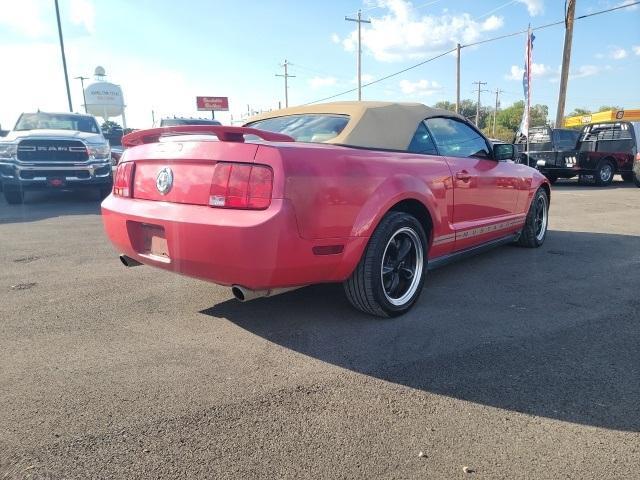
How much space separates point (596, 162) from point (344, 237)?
14591 mm

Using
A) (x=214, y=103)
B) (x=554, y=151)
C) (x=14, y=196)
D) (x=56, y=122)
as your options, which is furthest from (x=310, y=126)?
(x=214, y=103)

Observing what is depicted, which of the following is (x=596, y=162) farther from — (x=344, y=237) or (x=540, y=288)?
(x=344, y=237)

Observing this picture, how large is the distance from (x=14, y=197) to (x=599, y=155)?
15854 millimetres

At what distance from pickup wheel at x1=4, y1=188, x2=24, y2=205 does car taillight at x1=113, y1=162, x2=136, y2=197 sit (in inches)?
302

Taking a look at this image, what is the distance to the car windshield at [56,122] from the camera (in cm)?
1015

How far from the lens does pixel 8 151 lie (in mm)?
9039

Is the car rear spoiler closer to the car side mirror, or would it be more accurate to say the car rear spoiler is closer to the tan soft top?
the tan soft top

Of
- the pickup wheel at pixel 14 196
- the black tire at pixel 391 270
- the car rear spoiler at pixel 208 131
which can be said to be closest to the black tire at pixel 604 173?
the black tire at pixel 391 270

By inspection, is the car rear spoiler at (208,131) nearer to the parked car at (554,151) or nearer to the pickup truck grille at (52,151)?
the pickup truck grille at (52,151)

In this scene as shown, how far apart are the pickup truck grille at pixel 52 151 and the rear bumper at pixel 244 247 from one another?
7.40 meters

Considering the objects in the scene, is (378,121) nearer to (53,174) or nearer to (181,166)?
(181,166)

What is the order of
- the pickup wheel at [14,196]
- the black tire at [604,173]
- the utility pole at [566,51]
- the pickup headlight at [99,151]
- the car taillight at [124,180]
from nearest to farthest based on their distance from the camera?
the car taillight at [124,180] → the pickup headlight at [99,151] → the pickup wheel at [14,196] → the black tire at [604,173] → the utility pole at [566,51]

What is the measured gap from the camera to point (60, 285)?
419 centimetres

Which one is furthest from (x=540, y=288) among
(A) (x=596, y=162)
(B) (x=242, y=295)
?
(A) (x=596, y=162)
